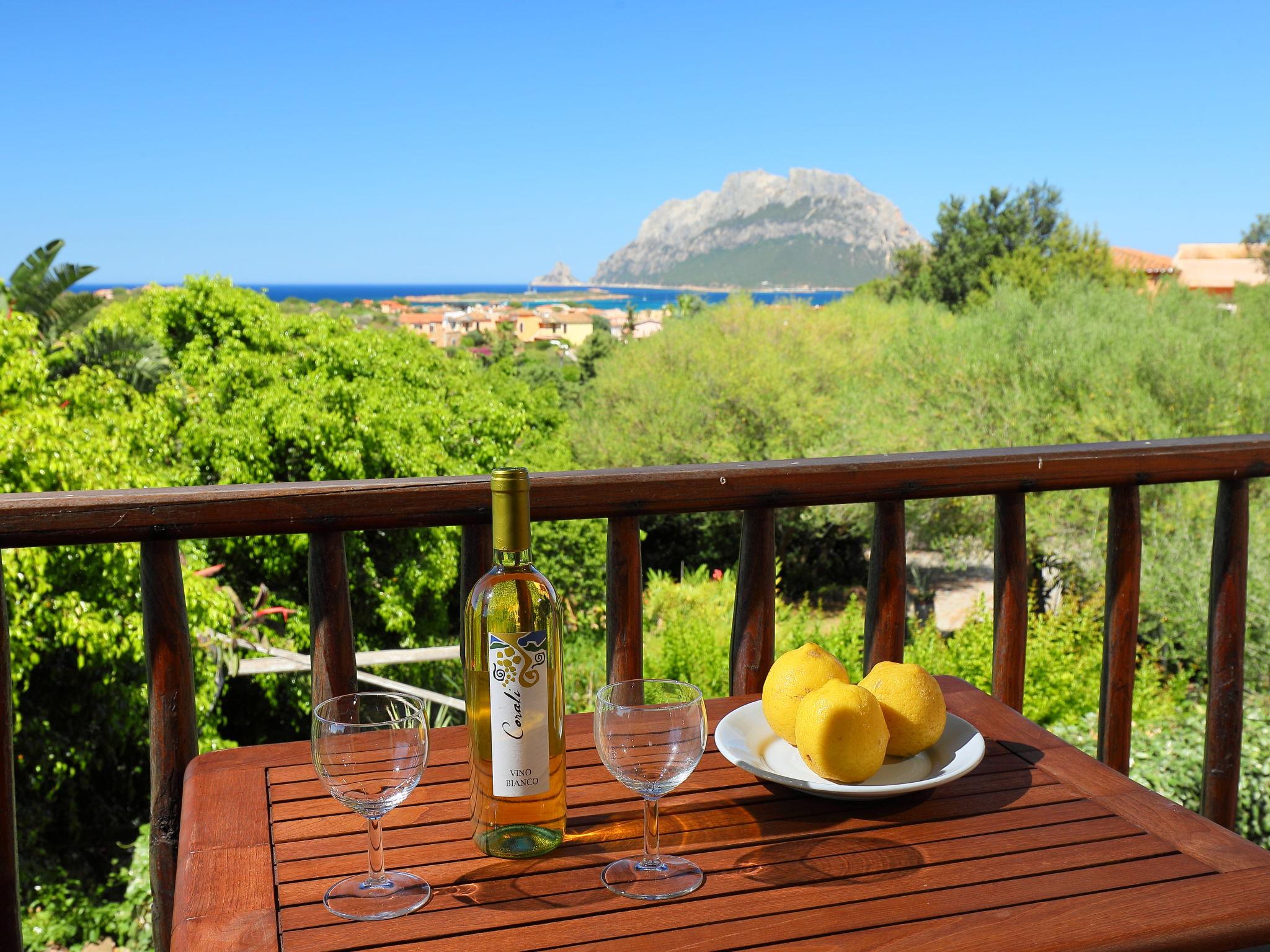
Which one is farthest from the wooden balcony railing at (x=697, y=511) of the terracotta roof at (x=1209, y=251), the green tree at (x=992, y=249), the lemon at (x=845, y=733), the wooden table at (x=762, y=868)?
the terracotta roof at (x=1209, y=251)

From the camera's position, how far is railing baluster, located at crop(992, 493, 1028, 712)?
1.61 metres

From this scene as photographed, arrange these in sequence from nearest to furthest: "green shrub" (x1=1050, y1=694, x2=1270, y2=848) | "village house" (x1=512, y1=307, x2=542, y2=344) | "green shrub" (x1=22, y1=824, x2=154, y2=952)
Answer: "green shrub" (x1=1050, y1=694, x2=1270, y2=848) < "green shrub" (x1=22, y1=824, x2=154, y2=952) < "village house" (x1=512, y1=307, x2=542, y2=344)

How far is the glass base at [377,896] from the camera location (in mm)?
738

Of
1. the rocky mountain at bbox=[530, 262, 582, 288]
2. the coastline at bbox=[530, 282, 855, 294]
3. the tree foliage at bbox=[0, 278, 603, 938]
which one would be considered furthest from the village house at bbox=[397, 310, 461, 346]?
the rocky mountain at bbox=[530, 262, 582, 288]

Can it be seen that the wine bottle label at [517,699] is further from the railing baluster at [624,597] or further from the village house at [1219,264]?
the village house at [1219,264]

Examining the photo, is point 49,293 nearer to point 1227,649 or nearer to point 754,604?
point 754,604

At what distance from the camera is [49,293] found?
12.4 m

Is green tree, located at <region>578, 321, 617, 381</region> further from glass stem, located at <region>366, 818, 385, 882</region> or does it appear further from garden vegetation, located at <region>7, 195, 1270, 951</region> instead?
glass stem, located at <region>366, 818, 385, 882</region>

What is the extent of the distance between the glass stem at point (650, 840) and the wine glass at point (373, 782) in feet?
0.55

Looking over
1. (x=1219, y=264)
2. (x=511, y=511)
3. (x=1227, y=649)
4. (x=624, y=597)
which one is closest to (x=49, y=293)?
(x=624, y=597)

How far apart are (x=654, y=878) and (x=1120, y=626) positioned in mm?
1182

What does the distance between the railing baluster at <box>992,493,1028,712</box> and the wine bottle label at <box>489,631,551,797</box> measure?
3.36 ft

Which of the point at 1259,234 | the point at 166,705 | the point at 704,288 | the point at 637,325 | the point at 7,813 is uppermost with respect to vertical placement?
the point at 704,288

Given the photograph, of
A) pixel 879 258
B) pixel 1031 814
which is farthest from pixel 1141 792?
pixel 879 258
